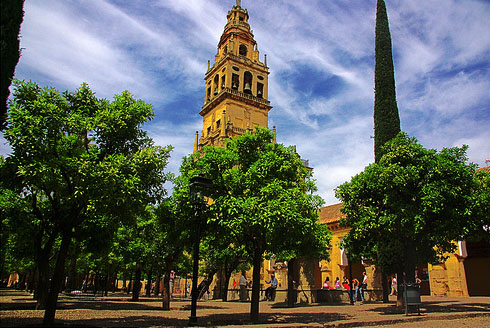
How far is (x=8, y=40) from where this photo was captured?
8.43m

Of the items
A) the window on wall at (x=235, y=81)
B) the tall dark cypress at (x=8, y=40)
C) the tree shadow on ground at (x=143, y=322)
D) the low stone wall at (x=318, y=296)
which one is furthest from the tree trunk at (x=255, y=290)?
the window on wall at (x=235, y=81)

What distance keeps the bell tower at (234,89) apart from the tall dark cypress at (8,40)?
32950mm

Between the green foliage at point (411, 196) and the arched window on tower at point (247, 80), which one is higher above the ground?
the arched window on tower at point (247, 80)

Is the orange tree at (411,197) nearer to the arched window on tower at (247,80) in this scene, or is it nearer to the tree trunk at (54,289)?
the tree trunk at (54,289)

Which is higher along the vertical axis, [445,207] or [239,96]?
[239,96]

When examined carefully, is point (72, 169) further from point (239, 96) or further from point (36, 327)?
point (239, 96)

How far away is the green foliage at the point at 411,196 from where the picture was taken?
45.9 feet

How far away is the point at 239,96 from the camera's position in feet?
146

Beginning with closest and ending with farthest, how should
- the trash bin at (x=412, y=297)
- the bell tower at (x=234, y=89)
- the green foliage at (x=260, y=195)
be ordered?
the green foliage at (x=260, y=195) → the trash bin at (x=412, y=297) → the bell tower at (x=234, y=89)

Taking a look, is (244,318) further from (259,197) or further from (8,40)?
(8,40)

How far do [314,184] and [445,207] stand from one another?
5155 millimetres

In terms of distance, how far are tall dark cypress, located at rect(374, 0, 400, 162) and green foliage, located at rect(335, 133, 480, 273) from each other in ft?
16.9

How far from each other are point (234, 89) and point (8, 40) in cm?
3771

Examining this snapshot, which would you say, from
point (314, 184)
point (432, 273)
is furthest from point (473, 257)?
point (314, 184)
